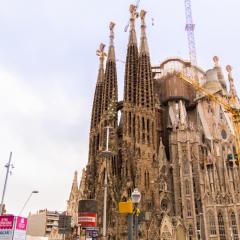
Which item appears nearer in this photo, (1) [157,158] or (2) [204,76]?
(1) [157,158]

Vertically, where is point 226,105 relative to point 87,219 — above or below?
above

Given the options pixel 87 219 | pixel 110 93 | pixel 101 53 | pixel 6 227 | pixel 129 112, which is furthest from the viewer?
pixel 101 53

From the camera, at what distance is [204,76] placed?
8231 centimetres

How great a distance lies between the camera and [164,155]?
61.3 metres

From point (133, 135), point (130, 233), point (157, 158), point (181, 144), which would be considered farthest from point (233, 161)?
point (130, 233)

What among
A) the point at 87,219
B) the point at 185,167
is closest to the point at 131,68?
the point at 185,167

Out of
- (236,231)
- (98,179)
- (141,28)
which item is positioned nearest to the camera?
(236,231)

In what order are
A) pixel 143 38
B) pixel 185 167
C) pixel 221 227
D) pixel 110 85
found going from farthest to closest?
pixel 143 38 → pixel 110 85 → pixel 185 167 → pixel 221 227

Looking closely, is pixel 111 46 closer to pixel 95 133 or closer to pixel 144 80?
pixel 144 80

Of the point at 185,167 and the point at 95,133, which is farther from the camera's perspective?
the point at 95,133

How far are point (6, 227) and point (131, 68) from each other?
4945 centimetres

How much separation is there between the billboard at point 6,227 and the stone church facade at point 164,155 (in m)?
25.1

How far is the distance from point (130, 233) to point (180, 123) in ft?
169

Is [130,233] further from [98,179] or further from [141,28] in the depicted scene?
[141,28]
